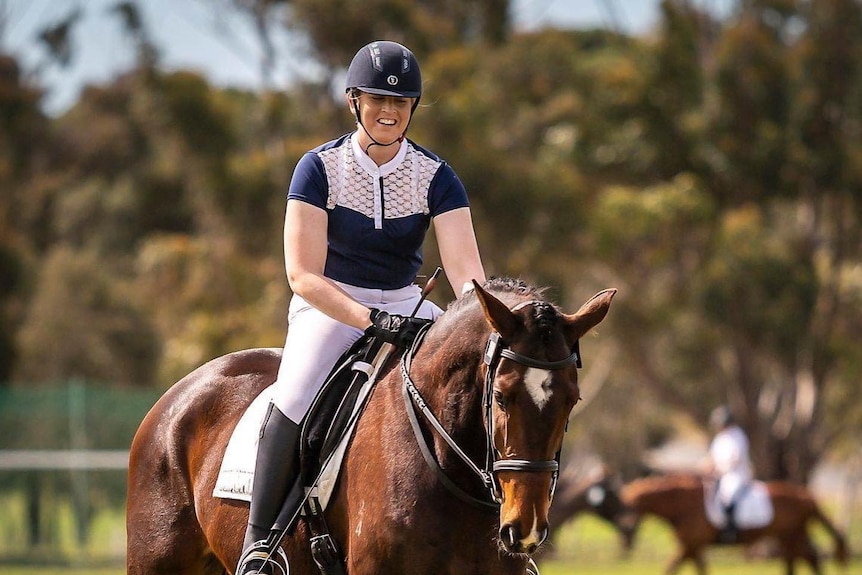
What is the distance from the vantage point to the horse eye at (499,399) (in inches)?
175

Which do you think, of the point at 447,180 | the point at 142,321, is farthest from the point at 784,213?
the point at 447,180

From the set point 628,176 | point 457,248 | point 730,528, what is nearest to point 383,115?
point 457,248

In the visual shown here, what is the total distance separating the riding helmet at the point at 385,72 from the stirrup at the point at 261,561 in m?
1.89

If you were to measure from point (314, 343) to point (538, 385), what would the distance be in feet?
4.60

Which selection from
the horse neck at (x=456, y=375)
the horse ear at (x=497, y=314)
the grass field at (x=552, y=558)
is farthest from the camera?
the grass field at (x=552, y=558)

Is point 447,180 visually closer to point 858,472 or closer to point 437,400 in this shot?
point 437,400

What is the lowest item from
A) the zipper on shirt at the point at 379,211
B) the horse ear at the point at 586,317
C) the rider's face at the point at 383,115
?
the horse ear at the point at 586,317

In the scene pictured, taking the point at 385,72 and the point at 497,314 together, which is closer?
the point at 497,314

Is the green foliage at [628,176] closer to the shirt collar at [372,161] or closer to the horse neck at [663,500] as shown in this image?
the horse neck at [663,500]

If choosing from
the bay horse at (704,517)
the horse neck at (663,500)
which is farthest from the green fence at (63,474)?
the bay horse at (704,517)

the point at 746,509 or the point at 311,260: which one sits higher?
the point at 311,260

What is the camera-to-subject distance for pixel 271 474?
214 inches

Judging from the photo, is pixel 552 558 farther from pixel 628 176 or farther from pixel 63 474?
pixel 628 176

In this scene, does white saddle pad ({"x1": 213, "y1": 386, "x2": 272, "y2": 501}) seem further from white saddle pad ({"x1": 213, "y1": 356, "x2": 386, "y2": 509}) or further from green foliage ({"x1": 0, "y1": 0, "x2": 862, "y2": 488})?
green foliage ({"x1": 0, "y1": 0, "x2": 862, "y2": 488})
